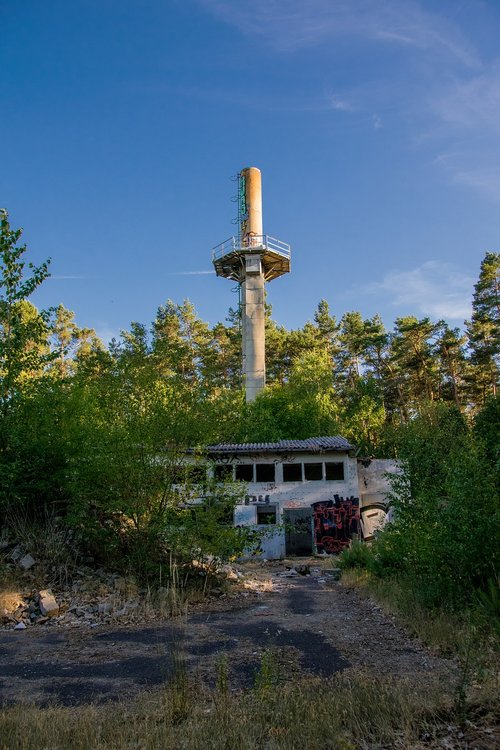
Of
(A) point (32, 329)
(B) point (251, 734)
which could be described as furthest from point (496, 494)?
(A) point (32, 329)

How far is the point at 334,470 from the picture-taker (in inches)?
981

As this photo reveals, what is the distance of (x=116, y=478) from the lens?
1223cm

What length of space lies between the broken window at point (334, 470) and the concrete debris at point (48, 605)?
15476mm

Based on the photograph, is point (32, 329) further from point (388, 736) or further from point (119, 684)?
point (388, 736)

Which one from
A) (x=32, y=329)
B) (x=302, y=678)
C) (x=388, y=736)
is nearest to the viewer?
(x=388, y=736)

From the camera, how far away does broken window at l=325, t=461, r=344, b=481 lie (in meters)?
24.8

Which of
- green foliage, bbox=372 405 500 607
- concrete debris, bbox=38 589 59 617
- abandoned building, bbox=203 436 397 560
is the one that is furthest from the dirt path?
abandoned building, bbox=203 436 397 560

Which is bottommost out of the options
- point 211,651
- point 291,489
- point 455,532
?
point 211,651

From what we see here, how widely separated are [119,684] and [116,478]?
5997 millimetres

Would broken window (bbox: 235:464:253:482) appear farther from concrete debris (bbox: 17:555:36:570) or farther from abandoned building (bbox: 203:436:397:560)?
concrete debris (bbox: 17:555:36:570)

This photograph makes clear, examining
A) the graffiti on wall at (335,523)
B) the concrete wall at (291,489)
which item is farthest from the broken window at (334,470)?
the graffiti on wall at (335,523)

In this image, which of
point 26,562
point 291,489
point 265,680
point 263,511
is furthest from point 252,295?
point 265,680

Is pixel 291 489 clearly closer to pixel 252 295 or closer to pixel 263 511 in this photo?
pixel 263 511

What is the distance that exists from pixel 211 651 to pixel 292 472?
17.0 metres
